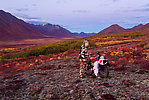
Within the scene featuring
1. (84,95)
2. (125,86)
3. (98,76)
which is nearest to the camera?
(84,95)

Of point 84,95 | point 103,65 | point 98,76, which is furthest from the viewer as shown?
point 98,76

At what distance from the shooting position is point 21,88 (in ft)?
35.4

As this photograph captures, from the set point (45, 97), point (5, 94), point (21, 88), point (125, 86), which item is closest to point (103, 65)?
point (125, 86)

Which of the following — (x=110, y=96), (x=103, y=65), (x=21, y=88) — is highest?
(x=103, y=65)

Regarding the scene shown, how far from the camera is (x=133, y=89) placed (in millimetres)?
8430

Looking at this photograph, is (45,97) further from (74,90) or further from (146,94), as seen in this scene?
(146,94)

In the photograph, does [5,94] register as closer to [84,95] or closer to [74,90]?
[74,90]

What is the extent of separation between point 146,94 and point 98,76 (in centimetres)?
465

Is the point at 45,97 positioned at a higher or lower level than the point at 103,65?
lower

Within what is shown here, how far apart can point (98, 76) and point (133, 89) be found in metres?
3.66

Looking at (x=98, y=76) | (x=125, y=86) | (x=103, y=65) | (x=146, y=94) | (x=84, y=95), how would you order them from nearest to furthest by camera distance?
(x=146, y=94), (x=84, y=95), (x=125, y=86), (x=103, y=65), (x=98, y=76)

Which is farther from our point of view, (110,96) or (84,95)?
(84,95)

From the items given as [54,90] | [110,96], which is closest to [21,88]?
[54,90]

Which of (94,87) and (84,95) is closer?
(84,95)
